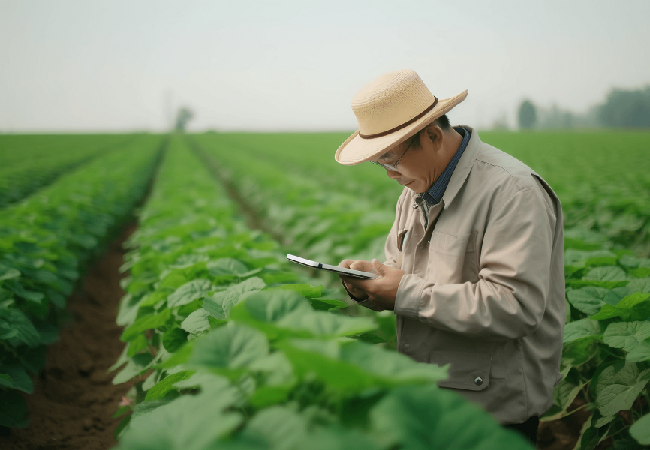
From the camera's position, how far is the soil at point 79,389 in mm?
3020

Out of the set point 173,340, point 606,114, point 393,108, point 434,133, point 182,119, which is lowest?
point 606,114

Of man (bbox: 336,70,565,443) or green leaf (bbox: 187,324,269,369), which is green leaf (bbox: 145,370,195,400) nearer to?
green leaf (bbox: 187,324,269,369)

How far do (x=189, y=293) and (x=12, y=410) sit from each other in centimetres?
153

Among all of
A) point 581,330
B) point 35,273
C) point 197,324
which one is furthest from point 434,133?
point 35,273

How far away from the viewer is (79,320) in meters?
4.74

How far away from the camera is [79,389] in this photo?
145 inches

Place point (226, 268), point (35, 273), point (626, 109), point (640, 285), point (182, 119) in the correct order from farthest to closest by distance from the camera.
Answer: point (182, 119)
point (626, 109)
point (35, 273)
point (226, 268)
point (640, 285)

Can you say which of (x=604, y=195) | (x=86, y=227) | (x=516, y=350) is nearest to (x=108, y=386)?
(x=86, y=227)

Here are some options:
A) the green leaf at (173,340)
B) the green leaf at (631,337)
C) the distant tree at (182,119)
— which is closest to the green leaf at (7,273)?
the green leaf at (173,340)

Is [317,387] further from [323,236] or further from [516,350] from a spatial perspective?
[323,236]

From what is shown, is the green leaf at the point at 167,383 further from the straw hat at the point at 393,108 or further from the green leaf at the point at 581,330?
the green leaf at the point at 581,330

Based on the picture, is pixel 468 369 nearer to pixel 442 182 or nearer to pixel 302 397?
pixel 442 182

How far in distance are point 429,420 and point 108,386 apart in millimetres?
3761

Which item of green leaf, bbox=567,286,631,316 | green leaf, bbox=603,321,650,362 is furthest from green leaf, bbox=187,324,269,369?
green leaf, bbox=567,286,631,316
